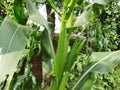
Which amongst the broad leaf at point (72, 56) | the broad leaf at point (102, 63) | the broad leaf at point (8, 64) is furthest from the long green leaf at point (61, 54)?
the broad leaf at point (8, 64)

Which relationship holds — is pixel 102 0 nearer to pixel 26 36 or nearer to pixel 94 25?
pixel 26 36

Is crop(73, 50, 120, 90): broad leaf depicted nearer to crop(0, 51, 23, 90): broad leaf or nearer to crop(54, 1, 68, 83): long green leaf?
crop(54, 1, 68, 83): long green leaf

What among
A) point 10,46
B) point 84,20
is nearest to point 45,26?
point 84,20

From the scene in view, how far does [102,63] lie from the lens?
1.12 metres

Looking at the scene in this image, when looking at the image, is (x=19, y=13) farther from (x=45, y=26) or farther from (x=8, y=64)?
(x=8, y=64)

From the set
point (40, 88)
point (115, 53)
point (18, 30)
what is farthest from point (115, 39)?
point (18, 30)

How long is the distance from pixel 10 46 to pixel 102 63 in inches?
18.2

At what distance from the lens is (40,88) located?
2.32 m

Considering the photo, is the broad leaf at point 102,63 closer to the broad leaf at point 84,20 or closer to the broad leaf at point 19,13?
the broad leaf at point 84,20

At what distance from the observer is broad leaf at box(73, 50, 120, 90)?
110cm

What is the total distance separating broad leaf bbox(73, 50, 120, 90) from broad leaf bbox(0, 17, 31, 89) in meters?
0.37

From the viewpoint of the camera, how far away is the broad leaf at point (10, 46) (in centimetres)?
73

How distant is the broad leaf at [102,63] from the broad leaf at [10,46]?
1.21 ft

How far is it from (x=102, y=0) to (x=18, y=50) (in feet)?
1.67
